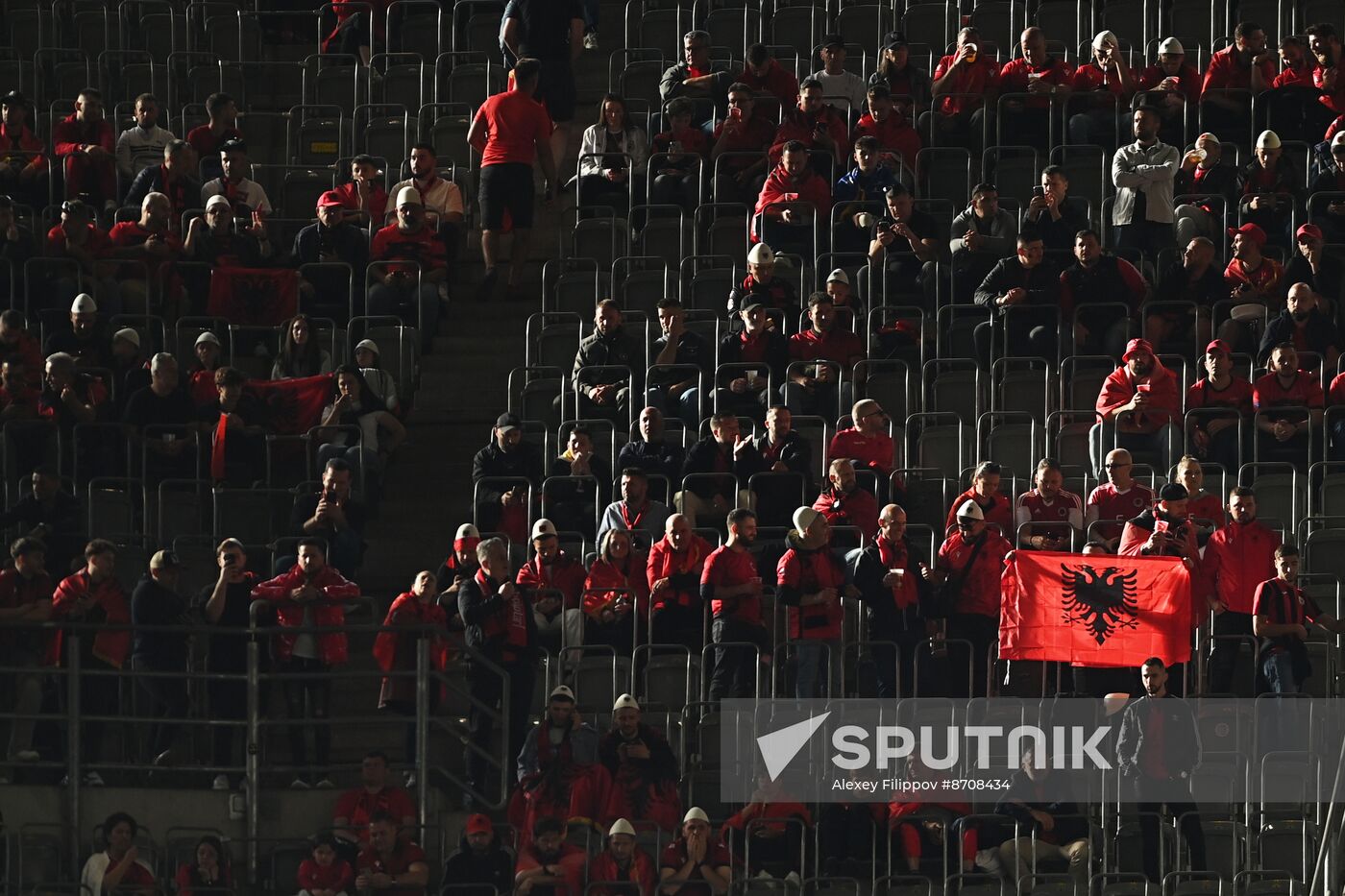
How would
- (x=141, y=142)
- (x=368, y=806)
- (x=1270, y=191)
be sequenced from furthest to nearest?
(x=141, y=142) < (x=1270, y=191) < (x=368, y=806)

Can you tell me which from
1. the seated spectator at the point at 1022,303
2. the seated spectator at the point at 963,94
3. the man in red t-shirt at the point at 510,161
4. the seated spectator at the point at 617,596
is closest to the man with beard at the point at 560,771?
the seated spectator at the point at 617,596

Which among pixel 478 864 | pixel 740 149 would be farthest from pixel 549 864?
pixel 740 149

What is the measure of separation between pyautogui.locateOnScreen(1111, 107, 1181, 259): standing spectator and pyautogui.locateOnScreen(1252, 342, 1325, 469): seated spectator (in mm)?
2097

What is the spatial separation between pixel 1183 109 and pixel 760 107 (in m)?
3.23

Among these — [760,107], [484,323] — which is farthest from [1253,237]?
[484,323]

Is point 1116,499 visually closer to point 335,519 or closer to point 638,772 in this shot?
point 638,772

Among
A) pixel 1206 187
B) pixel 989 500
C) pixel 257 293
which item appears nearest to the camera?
pixel 989 500

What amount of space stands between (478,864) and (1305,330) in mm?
6990

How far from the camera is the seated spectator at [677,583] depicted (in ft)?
58.9

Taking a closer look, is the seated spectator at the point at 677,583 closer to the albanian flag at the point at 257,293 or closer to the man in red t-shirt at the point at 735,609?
the man in red t-shirt at the point at 735,609

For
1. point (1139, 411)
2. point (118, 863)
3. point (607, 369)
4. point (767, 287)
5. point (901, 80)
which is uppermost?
point (901, 80)

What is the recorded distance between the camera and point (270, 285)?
2098cm

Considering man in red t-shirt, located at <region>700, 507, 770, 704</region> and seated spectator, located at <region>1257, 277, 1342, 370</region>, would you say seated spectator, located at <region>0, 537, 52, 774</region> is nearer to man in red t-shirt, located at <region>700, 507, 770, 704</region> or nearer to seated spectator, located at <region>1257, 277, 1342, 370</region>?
man in red t-shirt, located at <region>700, 507, 770, 704</region>

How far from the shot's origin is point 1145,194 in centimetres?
2116
